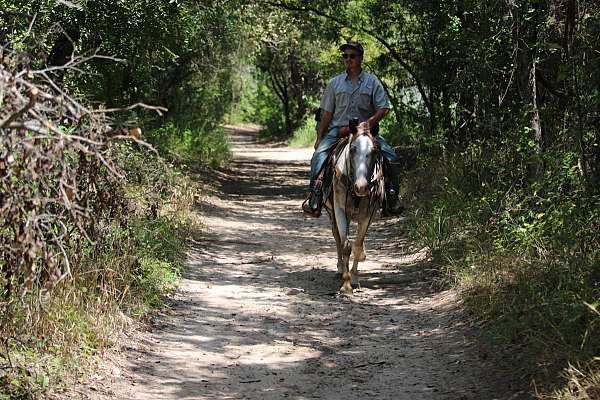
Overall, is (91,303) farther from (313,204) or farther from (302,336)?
(313,204)

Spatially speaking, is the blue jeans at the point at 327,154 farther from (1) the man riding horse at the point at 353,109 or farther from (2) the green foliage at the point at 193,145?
(2) the green foliage at the point at 193,145

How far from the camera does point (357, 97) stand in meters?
10.4

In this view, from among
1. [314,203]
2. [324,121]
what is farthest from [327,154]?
[314,203]

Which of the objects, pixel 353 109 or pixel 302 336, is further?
pixel 353 109

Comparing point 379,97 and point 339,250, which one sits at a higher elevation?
point 379,97

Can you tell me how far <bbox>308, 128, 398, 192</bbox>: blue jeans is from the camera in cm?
1021

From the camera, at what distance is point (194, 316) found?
873 cm

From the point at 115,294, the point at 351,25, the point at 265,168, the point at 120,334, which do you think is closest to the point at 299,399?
the point at 120,334

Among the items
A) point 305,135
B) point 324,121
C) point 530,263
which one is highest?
point 324,121

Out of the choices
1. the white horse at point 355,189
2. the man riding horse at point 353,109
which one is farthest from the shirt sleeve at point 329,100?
the white horse at point 355,189

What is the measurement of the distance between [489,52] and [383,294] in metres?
3.53

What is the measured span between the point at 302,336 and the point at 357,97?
3532 millimetres

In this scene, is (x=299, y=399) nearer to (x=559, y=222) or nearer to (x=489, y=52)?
(x=559, y=222)

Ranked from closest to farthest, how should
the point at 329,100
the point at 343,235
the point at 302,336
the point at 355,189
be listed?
the point at 302,336
the point at 355,189
the point at 343,235
the point at 329,100
